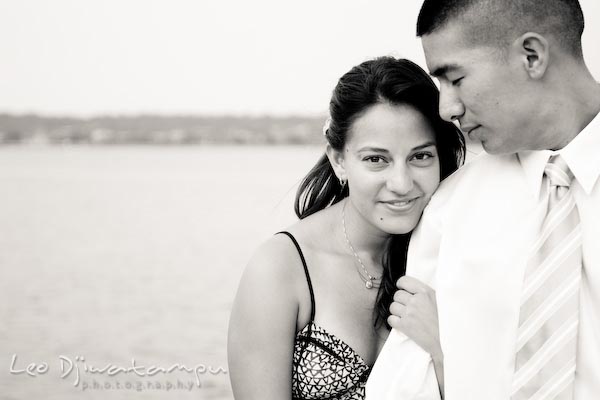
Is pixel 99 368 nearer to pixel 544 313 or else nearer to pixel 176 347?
pixel 176 347

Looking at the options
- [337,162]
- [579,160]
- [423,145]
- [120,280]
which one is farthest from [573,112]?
[120,280]

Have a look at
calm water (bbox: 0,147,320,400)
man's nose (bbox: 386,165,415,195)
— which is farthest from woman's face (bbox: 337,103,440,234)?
calm water (bbox: 0,147,320,400)

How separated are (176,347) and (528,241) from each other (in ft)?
15.1

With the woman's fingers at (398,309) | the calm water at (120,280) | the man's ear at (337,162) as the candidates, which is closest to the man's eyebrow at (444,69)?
the man's ear at (337,162)

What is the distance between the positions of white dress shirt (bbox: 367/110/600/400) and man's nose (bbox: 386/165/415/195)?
19 centimetres

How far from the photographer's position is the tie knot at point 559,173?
195 centimetres

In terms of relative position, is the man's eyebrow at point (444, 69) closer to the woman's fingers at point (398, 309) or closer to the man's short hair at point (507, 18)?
the man's short hair at point (507, 18)

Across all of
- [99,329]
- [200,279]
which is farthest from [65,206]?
[99,329]

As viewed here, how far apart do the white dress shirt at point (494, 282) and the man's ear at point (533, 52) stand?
7.6 inches

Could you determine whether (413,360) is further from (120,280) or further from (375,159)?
(120,280)

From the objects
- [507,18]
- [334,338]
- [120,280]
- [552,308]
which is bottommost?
[120,280]

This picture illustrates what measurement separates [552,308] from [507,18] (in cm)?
76

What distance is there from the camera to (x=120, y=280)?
7922 millimetres

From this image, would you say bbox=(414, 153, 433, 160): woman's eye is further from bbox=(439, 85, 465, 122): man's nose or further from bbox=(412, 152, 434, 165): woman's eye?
bbox=(439, 85, 465, 122): man's nose
